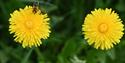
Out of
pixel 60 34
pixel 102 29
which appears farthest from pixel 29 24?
pixel 60 34

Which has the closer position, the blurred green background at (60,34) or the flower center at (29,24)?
the flower center at (29,24)

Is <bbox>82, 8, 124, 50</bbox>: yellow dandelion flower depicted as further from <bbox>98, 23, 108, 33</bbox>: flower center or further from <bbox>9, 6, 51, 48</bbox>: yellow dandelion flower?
<bbox>9, 6, 51, 48</bbox>: yellow dandelion flower

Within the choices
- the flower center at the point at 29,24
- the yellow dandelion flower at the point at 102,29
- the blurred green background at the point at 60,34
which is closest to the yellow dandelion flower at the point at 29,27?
the flower center at the point at 29,24

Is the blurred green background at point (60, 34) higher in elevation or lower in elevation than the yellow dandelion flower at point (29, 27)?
higher

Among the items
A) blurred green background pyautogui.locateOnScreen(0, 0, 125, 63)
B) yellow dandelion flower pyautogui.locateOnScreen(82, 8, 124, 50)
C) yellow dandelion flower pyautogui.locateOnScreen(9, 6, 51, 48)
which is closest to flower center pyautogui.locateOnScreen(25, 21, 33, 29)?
yellow dandelion flower pyautogui.locateOnScreen(9, 6, 51, 48)

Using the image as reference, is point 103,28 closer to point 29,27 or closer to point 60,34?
point 29,27

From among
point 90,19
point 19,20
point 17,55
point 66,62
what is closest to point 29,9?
point 19,20

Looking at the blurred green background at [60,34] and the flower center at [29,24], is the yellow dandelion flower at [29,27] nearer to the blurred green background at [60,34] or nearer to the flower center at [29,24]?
the flower center at [29,24]
